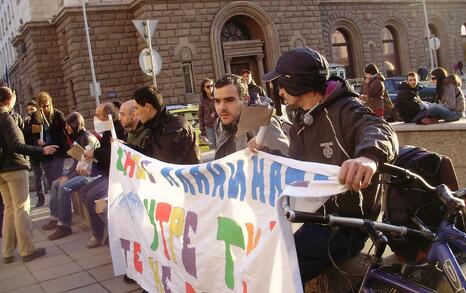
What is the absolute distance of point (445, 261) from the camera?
195 cm

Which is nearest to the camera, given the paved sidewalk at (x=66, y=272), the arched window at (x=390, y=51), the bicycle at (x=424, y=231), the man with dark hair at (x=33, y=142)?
the bicycle at (x=424, y=231)

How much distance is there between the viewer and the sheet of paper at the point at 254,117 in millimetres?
2441

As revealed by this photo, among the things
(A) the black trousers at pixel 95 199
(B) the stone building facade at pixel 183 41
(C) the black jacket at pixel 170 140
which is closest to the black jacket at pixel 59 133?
(A) the black trousers at pixel 95 199

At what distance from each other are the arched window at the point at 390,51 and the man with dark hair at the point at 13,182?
33186 millimetres

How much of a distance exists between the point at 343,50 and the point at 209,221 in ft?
107

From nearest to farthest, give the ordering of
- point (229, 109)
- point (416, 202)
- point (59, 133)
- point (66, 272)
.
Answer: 1. point (416, 202)
2. point (229, 109)
3. point (66, 272)
4. point (59, 133)

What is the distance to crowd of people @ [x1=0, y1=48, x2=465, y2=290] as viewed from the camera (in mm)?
Result: 2443

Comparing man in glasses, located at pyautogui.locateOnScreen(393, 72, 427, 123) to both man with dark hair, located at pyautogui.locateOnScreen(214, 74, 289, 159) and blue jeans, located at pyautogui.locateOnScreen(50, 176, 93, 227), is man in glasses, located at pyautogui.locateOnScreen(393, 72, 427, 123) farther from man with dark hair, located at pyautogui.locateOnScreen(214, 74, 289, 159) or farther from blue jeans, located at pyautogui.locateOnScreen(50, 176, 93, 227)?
blue jeans, located at pyautogui.locateOnScreen(50, 176, 93, 227)

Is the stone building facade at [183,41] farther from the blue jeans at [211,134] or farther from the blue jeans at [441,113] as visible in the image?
the blue jeans at [441,113]

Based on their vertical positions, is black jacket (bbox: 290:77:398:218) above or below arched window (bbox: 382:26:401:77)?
below

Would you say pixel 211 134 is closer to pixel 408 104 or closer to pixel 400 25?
pixel 408 104

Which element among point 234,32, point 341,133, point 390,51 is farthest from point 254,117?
point 390,51

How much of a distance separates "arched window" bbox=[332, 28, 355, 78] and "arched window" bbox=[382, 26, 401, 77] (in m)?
3.12

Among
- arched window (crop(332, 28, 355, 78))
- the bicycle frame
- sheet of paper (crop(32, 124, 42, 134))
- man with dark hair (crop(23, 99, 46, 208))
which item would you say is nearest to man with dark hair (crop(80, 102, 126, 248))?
sheet of paper (crop(32, 124, 42, 134))
